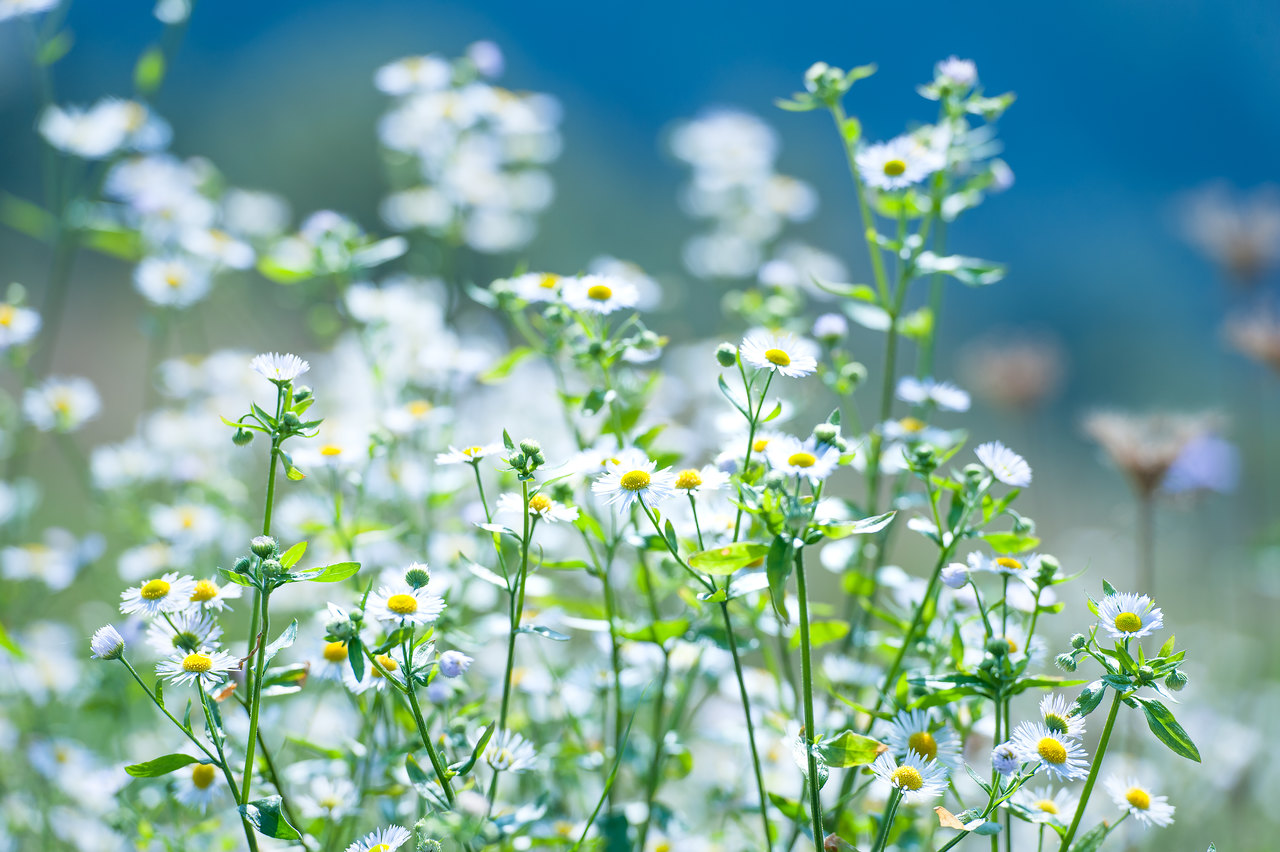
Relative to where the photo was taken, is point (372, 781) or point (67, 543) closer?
point (372, 781)

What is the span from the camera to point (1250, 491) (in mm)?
4027

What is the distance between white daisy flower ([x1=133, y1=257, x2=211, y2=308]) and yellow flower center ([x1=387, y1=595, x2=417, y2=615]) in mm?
1037

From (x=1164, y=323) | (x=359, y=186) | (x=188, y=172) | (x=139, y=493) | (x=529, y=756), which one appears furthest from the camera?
(x=1164, y=323)

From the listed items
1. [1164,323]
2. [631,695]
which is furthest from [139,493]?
[1164,323]

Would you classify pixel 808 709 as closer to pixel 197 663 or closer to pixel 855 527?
pixel 855 527

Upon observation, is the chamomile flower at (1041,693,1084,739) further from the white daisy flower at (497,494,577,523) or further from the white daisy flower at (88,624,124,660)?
the white daisy flower at (88,624,124,660)

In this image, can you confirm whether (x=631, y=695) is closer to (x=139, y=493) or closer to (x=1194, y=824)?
(x=139, y=493)

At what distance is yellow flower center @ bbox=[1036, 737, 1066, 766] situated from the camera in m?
0.74

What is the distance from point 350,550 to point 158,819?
1.87 ft

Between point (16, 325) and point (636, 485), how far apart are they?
2.97ft

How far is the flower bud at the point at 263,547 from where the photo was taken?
72 centimetres

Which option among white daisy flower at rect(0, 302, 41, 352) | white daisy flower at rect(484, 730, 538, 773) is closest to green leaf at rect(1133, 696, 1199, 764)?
white daisy flower at rect(484, 730, 538, 773)

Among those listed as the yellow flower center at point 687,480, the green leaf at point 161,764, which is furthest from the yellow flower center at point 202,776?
the yellow flower center at point 687,480

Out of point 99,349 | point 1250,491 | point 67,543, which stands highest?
point 99,349
